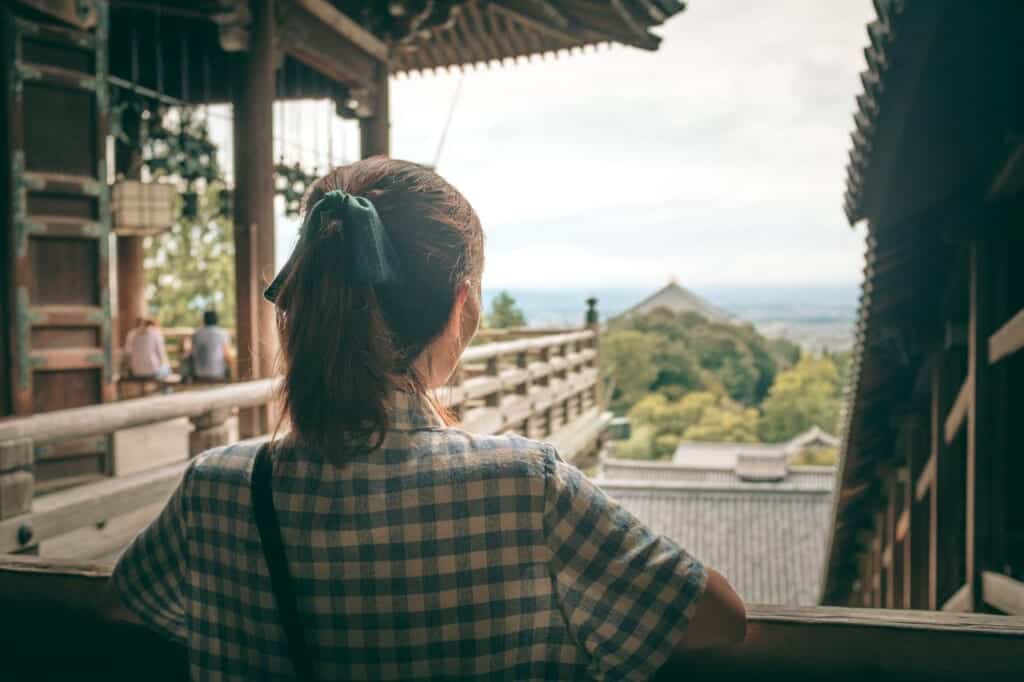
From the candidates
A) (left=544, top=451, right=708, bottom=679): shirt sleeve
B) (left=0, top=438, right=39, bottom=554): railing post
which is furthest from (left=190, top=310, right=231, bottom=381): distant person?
(left=544, top=451, right=708, bottom=679): shirt sleeve

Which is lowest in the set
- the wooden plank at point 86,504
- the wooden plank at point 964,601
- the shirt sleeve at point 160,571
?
the wooden plank at point 964,601

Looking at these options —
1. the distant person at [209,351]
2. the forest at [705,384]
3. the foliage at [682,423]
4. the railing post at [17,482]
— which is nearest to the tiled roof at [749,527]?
the distant person at [209,351]

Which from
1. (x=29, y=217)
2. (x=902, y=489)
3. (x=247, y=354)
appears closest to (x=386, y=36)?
(x=247, y=354)

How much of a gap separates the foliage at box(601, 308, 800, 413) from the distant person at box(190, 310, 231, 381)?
188ft

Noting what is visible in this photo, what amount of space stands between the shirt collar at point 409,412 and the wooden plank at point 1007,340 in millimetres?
2406

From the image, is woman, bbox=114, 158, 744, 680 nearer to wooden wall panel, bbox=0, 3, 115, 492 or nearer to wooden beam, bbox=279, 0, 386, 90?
wooden wall panel, bbox=0, 3, 115, 492

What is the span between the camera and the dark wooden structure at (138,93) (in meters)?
4.86

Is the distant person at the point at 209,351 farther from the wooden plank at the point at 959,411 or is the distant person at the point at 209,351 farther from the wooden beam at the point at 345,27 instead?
the wooden plank at the point at 959,411

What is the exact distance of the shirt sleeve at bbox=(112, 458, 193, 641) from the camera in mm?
1256

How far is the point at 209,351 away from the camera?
7.57m

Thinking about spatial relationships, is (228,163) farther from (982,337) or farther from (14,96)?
(982,337)

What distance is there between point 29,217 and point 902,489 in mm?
5468

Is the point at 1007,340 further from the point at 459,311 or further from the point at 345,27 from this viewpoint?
the point at 345,27

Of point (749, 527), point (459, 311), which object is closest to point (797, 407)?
point (749, 527)
